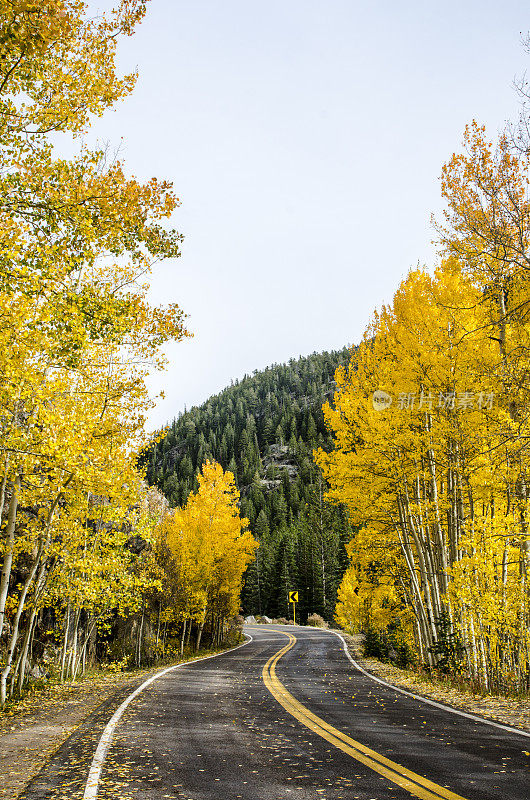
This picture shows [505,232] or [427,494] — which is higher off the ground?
[505,232]

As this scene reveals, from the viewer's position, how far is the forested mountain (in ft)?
224

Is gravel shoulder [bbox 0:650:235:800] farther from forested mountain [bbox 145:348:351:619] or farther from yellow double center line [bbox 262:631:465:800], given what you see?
forested mountain [bbox 145:348:351:619]

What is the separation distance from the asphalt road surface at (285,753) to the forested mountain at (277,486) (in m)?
5.28

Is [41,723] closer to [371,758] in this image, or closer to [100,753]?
[100,753]

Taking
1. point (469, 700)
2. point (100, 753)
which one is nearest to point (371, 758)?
point (100, 753)

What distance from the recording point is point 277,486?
5335 inches

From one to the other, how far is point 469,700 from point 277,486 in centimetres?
12791

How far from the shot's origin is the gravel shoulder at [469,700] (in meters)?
7.19

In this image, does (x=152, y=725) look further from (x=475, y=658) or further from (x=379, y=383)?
(x=379, y=383)

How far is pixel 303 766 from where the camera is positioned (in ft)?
15.9

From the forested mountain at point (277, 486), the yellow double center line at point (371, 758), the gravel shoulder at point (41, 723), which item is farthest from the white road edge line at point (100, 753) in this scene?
the forested mountain at point (277, 486)

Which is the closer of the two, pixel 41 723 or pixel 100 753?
→ pixel 100 753

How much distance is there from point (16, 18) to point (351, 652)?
21.3 meters

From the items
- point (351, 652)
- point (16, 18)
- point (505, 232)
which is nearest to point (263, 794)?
point (16, 18)
